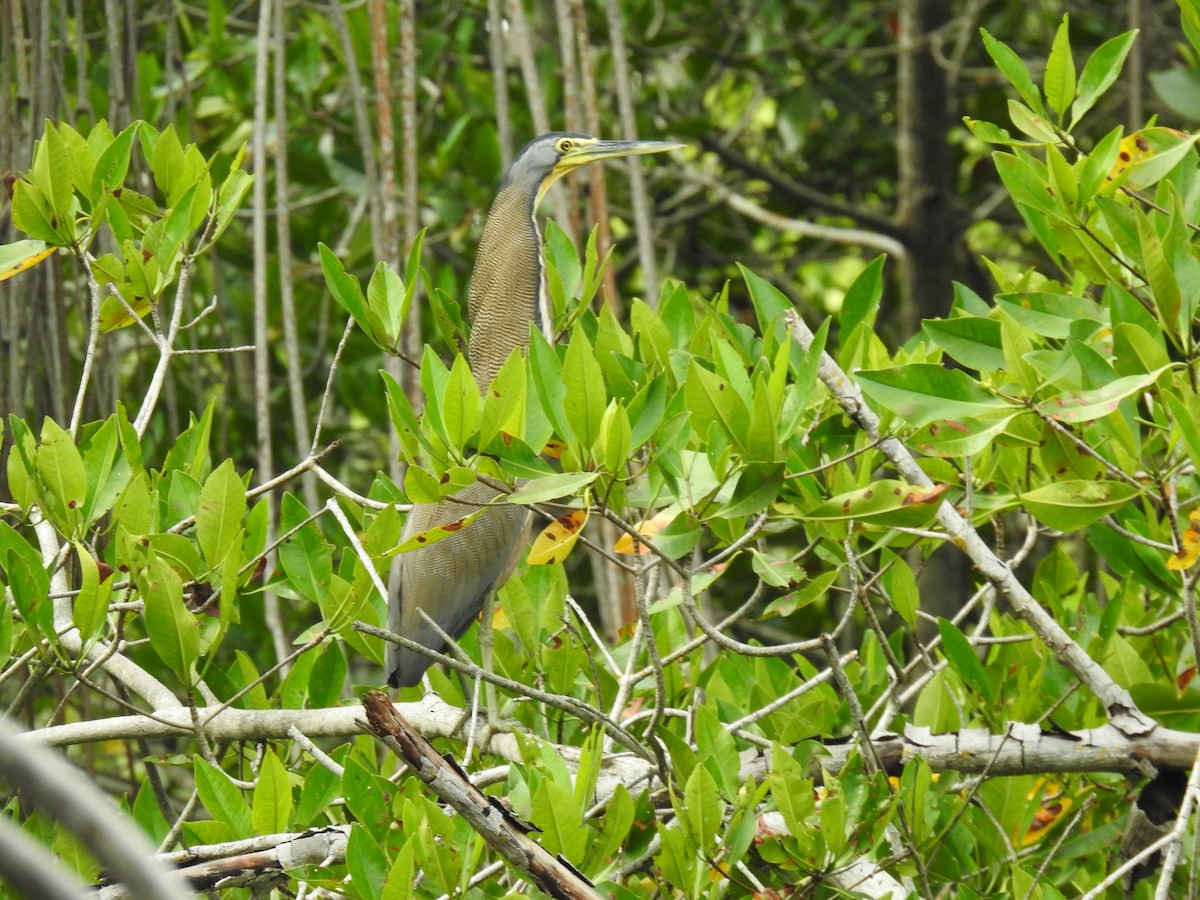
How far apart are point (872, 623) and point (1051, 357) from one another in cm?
45

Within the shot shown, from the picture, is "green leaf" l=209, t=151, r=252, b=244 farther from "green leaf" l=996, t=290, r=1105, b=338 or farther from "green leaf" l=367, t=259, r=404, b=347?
"green leaf" l=996, t=290, r=1105, b=338

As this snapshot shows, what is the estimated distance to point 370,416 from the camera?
4352mm

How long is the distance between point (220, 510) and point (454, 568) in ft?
3.91

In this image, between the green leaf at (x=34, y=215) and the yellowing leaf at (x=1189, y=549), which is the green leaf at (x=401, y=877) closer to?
the yellowing leaf at (x=1189, y=549)

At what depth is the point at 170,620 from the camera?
1807mm

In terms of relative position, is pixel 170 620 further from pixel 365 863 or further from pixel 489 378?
pixel 489 378

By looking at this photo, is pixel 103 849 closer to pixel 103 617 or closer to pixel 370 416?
pixel 103 617

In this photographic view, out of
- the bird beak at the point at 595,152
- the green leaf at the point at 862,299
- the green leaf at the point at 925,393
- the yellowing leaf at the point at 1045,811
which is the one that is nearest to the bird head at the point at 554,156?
the bird beak at the point at 595,152

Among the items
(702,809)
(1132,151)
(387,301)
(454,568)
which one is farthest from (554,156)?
(702,809)

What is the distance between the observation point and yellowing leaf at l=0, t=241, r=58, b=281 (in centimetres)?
209

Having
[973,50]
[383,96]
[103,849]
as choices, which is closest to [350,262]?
[383,96]

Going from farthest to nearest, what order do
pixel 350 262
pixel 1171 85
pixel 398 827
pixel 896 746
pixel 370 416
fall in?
pixel 370 416 < pixel 350 262 < pixel 1171 85 < pixel 896 746 < pixel 398 827

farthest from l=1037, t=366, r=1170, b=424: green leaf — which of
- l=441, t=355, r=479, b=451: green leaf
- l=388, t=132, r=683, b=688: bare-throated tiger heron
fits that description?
l=388, t=132, r=683, b=688: bare-throated tiger heron

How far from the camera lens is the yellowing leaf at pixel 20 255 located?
6.84 ft
